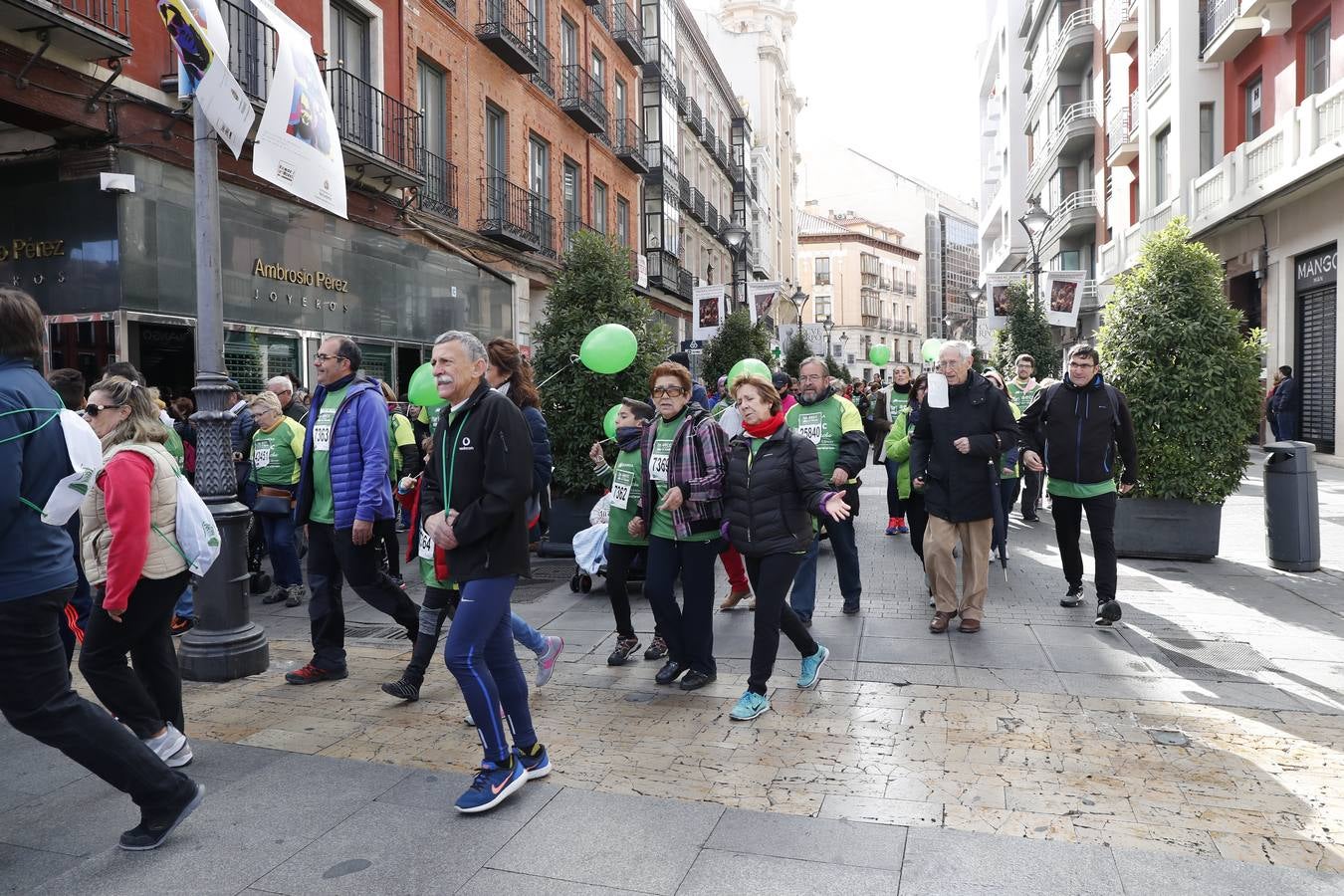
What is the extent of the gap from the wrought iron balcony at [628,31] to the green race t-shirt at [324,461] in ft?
75.0

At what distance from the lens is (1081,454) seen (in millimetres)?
6930

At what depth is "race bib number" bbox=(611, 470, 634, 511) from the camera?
598cm

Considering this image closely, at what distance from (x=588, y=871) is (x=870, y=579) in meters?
5.62

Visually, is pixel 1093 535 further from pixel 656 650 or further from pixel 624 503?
pixel 624 503

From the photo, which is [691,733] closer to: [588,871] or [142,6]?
[588,871]

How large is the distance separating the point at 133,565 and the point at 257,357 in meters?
9.32

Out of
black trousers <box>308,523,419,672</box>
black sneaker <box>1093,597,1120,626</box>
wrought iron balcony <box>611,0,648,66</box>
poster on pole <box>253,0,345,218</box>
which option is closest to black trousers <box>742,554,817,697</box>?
black trousers <box>308,523,419,672</box>

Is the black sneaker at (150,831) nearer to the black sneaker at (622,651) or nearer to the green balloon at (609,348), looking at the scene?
the black sneaker at (622,651)

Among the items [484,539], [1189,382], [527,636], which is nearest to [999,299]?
[1189,382]

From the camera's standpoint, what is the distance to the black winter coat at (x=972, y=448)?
6.47 m

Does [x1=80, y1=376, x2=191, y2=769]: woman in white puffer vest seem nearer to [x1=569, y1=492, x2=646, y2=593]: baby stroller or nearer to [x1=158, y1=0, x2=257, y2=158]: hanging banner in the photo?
[x1=158, y1=0, x2=257, y2=158]: hanging banner

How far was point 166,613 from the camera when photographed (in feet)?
13.8

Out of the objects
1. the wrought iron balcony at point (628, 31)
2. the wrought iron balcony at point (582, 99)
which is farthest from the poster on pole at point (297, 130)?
the wrought iron balcony at point (628, 31)

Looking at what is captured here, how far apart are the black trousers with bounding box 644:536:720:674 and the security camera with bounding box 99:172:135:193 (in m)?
8.05
